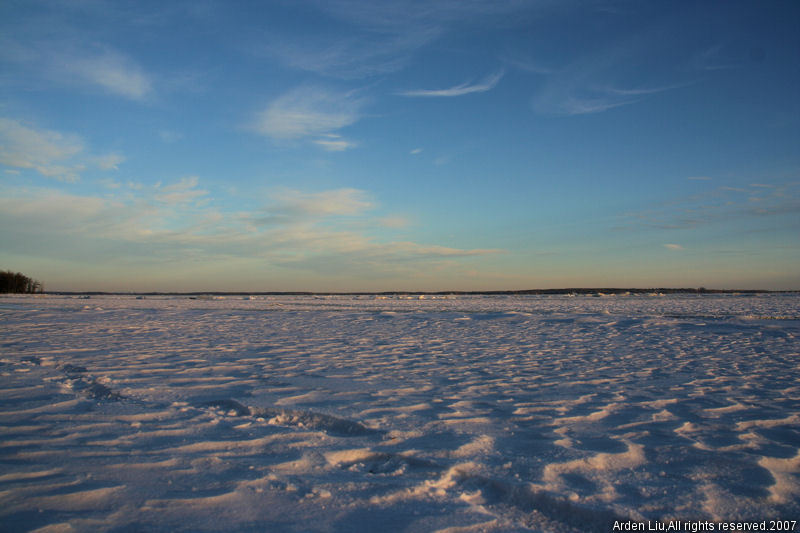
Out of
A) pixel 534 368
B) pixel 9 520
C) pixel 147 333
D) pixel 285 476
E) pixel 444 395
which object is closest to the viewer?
pixel 9 520

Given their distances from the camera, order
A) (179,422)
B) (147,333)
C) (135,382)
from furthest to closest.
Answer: (147,333)
(135,382)
(179,422)

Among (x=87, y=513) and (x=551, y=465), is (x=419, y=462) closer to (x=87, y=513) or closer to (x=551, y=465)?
(x=551, y=465)

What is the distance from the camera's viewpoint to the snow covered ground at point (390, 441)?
2.50 m

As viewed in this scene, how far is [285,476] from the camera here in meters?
2.90

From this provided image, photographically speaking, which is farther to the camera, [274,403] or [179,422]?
[274,403]

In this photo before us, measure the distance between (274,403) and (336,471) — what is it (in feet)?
5.83

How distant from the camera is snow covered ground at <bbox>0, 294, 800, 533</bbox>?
250cm

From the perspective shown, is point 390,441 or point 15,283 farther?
point 15,283

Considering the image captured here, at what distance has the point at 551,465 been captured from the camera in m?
3.12

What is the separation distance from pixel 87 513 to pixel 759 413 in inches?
216

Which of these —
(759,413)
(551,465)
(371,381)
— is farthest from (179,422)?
(759,413)

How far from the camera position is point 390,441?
11.7ft

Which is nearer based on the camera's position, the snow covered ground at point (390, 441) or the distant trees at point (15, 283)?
the snow covered ground at point (390, 441)

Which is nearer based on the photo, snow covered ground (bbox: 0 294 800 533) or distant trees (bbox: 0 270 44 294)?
snow covered ground (bbox: 0 294 800 533)
